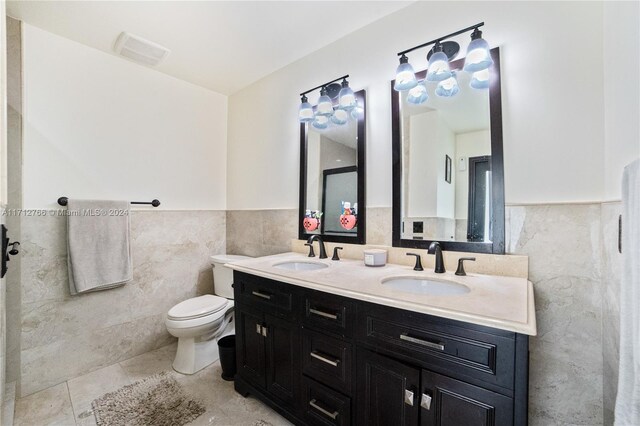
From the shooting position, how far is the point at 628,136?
95 centimetres

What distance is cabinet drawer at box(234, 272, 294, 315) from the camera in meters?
1.42

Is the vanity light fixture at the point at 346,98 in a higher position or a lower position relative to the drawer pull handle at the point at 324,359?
higher

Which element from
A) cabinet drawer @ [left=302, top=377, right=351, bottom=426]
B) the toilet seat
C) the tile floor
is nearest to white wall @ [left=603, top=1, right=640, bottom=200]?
cabinet drawer @ [left=302, top=377, right=351, bottom=426]

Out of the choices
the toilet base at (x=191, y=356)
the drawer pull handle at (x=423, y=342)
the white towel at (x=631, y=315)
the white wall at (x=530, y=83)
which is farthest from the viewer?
the toilet base at (x=191, y=356)

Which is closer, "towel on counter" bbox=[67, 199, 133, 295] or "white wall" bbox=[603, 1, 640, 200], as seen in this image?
"white wall" bbox=[603, 1, 640, 200]

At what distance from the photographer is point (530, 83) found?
4.21ft

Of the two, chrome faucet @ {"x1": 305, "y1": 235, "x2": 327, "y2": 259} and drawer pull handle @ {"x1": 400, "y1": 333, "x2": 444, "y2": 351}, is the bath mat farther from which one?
drawer pull handle @ {"x1": 400, "y1": 333, "x2": 444, "y2": 351}

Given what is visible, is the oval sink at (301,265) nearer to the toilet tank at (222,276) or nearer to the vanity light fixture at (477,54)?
the toilet tank at (222,276)

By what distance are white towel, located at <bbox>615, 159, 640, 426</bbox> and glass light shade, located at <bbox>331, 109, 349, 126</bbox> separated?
59.2 inches

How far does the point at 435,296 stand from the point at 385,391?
1.42ft

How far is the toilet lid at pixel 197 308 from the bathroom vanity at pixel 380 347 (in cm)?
43

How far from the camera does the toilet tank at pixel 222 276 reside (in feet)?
7.85

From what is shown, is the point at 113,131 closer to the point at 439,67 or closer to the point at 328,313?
the point at 328,313

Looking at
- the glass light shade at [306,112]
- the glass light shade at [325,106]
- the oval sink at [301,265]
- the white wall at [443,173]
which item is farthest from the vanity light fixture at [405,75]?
the oval sink at [301,265]
